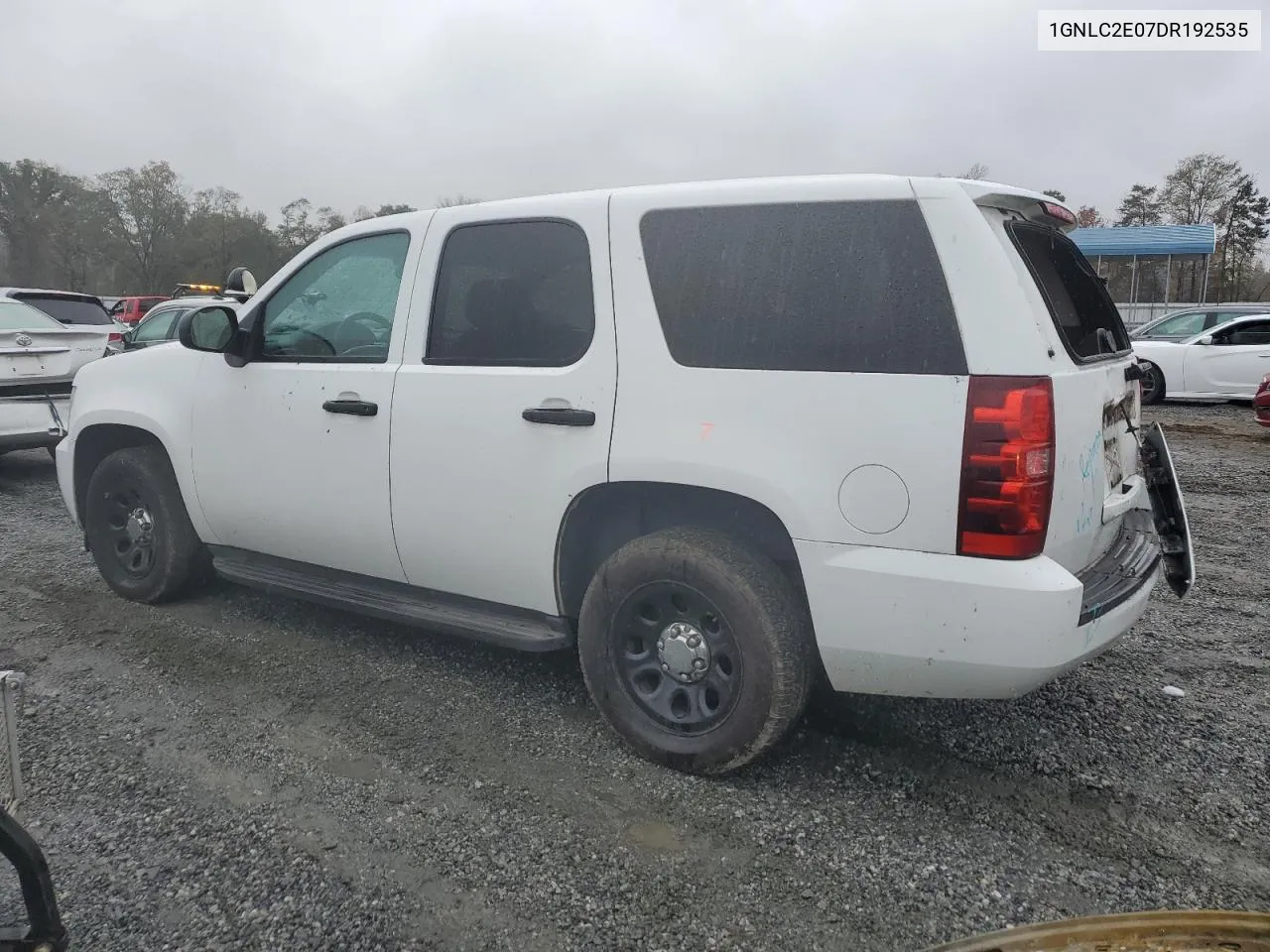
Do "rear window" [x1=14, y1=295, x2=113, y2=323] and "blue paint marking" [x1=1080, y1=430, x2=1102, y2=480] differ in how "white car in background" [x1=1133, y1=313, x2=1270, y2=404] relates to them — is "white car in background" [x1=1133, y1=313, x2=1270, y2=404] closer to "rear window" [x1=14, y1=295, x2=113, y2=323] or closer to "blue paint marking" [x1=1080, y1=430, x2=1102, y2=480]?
"blue paint marking" [x1=1080, y1=430, x2=1102, y2=480]

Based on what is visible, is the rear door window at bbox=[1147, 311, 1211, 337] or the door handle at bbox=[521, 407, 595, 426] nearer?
the door handle at bbox=[521, 407, 595, 426]

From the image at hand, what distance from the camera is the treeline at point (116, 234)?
151 ft

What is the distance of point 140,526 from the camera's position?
15.2 ft

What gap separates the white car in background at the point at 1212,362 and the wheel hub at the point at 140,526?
42.0ft

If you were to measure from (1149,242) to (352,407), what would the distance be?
95.8ft

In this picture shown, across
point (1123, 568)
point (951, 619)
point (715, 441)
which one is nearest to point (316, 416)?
point (715, 441)

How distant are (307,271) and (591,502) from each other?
177 centimetres

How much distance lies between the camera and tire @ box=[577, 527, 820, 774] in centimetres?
279

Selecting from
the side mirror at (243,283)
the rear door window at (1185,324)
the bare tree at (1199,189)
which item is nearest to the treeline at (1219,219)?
the bare tree at (1199,189)

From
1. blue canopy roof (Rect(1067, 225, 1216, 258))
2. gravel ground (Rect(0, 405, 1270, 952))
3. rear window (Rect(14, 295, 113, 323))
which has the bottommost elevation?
gravel ground (Rect(0, 405, 1270, 952))

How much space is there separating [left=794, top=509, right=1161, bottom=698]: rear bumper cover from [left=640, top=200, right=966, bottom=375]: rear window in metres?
0.56

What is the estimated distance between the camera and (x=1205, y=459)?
916 centimetres

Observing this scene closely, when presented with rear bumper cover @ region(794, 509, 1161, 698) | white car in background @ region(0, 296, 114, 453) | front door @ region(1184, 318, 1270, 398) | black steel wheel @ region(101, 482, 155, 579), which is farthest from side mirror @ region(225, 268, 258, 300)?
front door @ region(1184, 318, 1270, 398)

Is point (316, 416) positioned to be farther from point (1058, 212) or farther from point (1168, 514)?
point (1168, 514)
